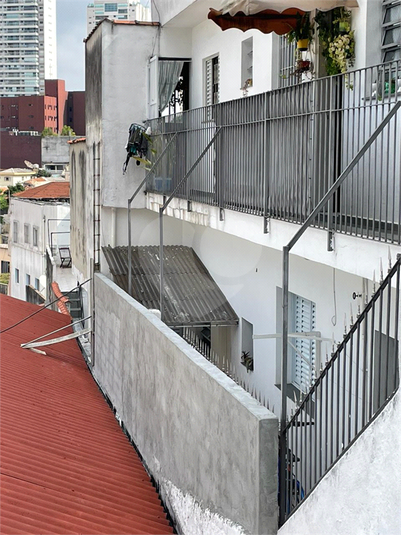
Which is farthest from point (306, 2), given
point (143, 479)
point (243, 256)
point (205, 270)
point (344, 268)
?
point (205, 270)

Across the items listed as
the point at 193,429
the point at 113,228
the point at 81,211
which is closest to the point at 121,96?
the point at 113,228

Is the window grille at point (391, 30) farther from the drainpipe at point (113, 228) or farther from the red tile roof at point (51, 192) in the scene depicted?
the red tile roof at point (51, 192)

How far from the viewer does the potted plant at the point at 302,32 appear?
10156 millimetres

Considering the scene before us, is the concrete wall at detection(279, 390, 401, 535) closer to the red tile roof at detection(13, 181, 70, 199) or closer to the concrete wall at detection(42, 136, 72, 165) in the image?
the red tile roof at detection(13, 181, 70, 199)

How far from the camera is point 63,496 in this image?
8.82m

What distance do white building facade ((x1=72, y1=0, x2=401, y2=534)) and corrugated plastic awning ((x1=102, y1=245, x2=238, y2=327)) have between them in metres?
0.23

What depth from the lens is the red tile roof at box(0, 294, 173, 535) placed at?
826 cm

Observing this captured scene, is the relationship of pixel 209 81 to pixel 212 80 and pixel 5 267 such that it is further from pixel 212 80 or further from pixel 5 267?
pixel 5 267

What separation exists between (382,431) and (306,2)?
5.17 metres

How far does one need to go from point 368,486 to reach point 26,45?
152 meters

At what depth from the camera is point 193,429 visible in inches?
334

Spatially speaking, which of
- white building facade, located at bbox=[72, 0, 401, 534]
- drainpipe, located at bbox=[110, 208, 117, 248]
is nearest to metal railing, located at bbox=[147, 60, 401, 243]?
white building facade, located at bbox=[72, 0, 401, 534]

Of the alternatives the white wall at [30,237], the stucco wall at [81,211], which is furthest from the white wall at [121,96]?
the white wall at [30,237]

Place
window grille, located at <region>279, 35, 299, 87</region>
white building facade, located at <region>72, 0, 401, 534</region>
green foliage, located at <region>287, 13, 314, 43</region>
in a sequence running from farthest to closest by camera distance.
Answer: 1. window grille, located at <region>279, 35, 299, 87</region>
2. green foliage, located at <region>287, 13, 314, 43</region>
3. white building facade, located at <region>72, 0, 401, 534</region>
